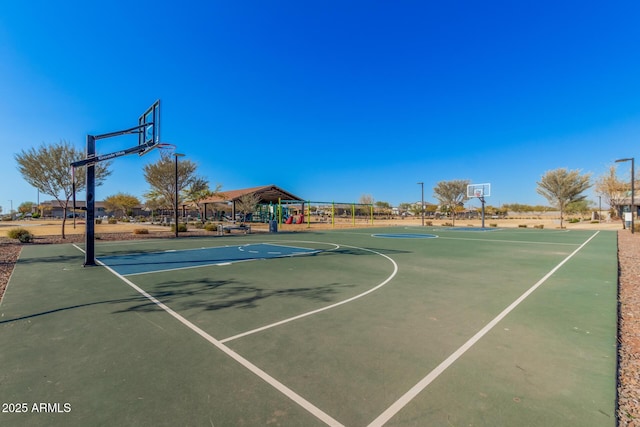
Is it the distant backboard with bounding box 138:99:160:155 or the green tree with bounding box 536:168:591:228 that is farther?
the green tree with bounding box 536:168:591:228

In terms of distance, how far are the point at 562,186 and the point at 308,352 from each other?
4756 centimetres

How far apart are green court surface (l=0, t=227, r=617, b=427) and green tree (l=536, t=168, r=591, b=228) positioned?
3988 cm

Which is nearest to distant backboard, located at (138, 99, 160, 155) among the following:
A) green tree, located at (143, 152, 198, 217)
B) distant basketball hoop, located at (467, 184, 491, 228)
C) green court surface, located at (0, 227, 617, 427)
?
green court surface, located at (0, 227, 617, 427)

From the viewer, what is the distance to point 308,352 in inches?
151

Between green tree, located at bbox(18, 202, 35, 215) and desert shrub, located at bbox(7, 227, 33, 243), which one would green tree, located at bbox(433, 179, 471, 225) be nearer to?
desert shrub, located at bbox(7, 227, 33, 243)

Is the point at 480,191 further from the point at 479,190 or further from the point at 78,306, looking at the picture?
the point at 78,306

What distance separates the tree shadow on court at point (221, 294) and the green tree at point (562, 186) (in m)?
44.5

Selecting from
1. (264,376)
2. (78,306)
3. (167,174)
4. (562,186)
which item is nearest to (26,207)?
(167,174)

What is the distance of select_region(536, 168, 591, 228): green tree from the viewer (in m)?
38.3

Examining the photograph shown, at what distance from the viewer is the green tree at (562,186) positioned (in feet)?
126

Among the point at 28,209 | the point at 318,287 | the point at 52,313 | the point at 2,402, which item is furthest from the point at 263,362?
the point at 28,209

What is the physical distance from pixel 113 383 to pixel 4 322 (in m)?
3.57

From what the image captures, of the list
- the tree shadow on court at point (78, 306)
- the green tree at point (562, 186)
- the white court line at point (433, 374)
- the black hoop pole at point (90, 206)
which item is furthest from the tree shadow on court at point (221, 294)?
the green tree at point (562, 186)

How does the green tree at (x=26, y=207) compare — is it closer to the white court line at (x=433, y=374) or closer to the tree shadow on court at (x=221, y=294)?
the tree shadow on court at (x=221, y=294)
